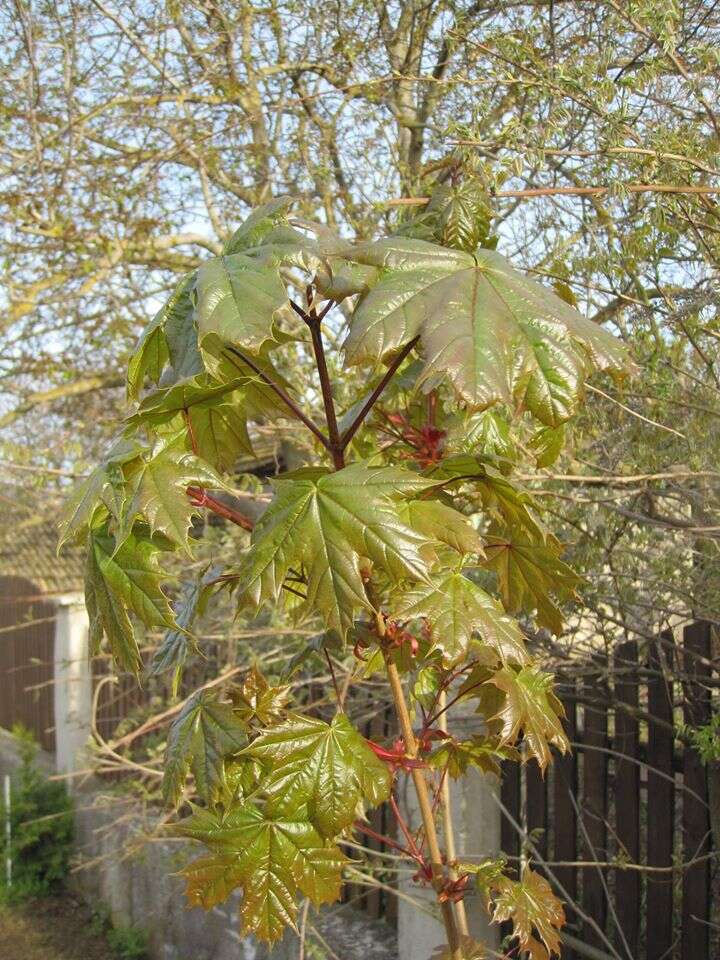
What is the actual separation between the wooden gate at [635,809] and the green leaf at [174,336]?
1.90 meters

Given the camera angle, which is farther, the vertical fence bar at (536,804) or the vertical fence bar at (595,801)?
the vertical fence bar at (536,804)

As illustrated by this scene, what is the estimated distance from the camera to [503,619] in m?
1.50

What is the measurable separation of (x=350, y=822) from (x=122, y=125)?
16.6ft

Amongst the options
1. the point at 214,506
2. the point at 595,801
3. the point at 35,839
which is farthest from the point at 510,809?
the point at 35,839

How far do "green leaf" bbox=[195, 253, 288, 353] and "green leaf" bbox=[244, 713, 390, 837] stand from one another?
2.14ft

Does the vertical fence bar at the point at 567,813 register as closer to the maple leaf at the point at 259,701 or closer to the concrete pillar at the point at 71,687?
the maple leaf at the point at 259,701

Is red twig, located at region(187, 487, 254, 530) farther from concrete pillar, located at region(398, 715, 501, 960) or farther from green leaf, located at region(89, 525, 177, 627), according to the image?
concrete pillar, located at region(398, 715, 501, 960)

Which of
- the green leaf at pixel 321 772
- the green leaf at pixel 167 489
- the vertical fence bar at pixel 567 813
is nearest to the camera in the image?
the green leaf at pixel 167 489

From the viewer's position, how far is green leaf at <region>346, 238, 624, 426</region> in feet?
3.93

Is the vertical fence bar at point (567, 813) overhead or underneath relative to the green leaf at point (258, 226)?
underneath

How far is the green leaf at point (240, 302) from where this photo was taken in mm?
1271

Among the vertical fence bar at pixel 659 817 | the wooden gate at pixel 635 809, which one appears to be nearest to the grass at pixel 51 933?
the wooden gate at pixel 635 809

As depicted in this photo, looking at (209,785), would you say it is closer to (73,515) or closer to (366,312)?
(73,515)

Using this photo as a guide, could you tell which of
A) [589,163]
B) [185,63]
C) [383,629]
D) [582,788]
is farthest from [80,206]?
[383,629]
